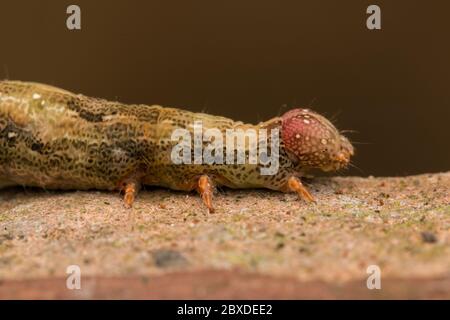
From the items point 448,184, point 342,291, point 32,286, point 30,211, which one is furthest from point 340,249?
point 30,211

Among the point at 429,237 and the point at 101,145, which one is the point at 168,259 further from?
the point at 101,145

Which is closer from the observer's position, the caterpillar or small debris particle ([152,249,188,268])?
small debris particle ([152,249,188,268])

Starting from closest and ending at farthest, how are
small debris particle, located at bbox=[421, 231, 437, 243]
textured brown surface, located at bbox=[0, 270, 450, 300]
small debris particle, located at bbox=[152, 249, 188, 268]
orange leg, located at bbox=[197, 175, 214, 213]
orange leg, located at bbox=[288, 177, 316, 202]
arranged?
textured brown surface, located at bbox=[0, 270, 450, 300]
small debris particle, located at bbox=[152, 249, 188, 268]
small debris particle, located at bbox=[421, 231, 437, 243]
orange leg, located at bbox=[197, 175, 214, 213]
orange leg, located at bbox=[288, 177, 316, 202]

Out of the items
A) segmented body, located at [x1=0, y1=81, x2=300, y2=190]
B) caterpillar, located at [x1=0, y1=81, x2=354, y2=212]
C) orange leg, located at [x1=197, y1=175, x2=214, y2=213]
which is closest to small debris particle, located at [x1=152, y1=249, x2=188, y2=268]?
orange leg, located at [x1=197, y1=175, x2=214, y2=213]

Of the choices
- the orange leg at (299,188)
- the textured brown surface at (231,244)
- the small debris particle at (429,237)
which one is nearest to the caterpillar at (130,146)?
the orange leg at (299,188)

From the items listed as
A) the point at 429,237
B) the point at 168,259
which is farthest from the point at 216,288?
the point at 429,237

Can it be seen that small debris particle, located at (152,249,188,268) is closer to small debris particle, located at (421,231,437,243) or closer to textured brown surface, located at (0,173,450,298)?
textured brown surface, located at (0,173,450,298)

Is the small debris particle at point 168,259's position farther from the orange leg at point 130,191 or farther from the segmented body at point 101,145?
the segmented body at point 101,145

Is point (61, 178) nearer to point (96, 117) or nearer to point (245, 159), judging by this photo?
point (96, 117)
